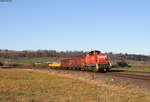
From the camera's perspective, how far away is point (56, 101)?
1511 cm

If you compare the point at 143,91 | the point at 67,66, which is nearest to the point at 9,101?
the point at 143,91

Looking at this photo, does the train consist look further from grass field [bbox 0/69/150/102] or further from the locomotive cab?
grass field [bbox 0/69/150/102]

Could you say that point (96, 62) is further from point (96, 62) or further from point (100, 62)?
point (100, 62)

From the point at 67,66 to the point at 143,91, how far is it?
48900 mm

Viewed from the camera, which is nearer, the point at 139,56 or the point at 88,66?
the point at 88,66

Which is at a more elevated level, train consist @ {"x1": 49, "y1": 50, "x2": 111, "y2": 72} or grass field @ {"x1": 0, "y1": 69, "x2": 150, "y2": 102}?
train consist @ {"x1": 49, "y1": 50, "x2": 111, "y2": 72}

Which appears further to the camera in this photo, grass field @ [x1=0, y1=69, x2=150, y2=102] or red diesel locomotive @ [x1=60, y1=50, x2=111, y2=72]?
red diesel locomotive @ [x1=60, y1=50, x2=111, y2=72]

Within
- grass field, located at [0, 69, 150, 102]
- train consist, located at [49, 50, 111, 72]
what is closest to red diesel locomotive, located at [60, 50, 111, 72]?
train consist, located at [49, 50, 111, 72]

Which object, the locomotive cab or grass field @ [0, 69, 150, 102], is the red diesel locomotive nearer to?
the locomotive cab

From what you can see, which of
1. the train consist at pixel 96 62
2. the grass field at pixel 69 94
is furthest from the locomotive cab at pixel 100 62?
the grass field at pixel 69 94

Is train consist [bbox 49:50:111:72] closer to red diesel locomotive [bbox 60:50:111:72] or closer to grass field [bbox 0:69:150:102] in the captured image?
red diesel locomotive [bbox 60:50:111:72]

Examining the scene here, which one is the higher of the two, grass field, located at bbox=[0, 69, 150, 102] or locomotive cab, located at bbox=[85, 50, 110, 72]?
locomotive cab, located at bbox=[85, 50, 110, 72]

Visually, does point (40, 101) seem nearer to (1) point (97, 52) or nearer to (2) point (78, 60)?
(1) point (97, 52)

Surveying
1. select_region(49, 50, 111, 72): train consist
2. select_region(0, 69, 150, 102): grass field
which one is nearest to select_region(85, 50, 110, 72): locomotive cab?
select_region(49, 50, 111, 72): train consist
